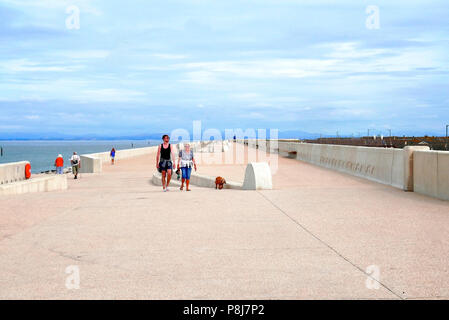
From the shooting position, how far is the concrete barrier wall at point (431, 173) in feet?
45.4

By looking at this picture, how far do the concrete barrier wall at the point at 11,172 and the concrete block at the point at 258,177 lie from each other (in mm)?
13311

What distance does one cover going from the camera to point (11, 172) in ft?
89.9

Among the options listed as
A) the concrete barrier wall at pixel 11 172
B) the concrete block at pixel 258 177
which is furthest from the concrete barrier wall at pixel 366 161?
the concrete barrier wall at pixel 11 172

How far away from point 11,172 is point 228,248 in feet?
71.6

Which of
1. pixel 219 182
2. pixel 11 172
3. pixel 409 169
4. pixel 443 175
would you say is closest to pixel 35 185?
pixel 11 172

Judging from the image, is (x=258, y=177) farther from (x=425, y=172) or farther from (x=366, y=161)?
(x=366, y=161)

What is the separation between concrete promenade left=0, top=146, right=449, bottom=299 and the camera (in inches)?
236

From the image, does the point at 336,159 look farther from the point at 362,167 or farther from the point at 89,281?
the point at 89,281

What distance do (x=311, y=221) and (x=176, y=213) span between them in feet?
9.70

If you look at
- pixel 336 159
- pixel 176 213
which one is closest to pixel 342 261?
pixel 176 213

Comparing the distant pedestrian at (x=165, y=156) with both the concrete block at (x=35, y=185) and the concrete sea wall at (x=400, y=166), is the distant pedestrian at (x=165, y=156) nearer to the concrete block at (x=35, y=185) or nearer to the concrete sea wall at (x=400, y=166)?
the concrete block at (x=35, y=185)

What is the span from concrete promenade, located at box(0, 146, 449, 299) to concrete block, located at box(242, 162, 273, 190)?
274cm

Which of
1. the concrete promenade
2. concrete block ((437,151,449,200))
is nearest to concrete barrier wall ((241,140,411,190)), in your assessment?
concrete block ((437,151,449,200))
